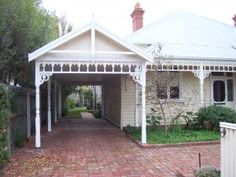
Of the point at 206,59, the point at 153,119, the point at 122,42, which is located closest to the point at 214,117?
the point at 153,119

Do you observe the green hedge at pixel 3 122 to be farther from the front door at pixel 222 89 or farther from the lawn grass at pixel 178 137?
the front door at pixel 222 89

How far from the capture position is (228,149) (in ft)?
20.2

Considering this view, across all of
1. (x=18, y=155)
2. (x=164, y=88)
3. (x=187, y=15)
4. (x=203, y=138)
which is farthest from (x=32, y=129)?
(x=187, y=15)

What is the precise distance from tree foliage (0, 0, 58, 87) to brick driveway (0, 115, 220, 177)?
307 centimetres

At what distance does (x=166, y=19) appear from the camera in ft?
67.8

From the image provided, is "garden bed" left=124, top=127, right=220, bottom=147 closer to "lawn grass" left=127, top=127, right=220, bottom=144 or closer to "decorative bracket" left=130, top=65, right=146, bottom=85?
"lawn grass" left=127, top=127, right=220, bottom=144

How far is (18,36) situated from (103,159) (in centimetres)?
594

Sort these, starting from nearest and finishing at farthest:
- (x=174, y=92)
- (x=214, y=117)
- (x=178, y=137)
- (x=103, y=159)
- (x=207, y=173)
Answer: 1. (x=207, y=173)
2. (x=103, y=159)
3. (x=178, y=137)
4. (x=214, y=117)
5. (x=174, y=92)

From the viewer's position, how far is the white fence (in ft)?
19.6

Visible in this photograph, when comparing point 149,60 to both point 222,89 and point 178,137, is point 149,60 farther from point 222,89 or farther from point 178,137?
point 222,89

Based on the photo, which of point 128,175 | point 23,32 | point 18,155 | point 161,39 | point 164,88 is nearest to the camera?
point 128,175

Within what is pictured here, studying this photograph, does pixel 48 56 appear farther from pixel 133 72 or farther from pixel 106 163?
pixel 106 163

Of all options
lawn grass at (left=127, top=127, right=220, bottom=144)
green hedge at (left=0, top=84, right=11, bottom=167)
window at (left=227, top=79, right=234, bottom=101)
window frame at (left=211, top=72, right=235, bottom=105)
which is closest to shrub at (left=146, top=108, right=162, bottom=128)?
lawn grass at (left=127, top=127, right=220, bottom=144)

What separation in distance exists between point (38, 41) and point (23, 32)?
1888 mm
